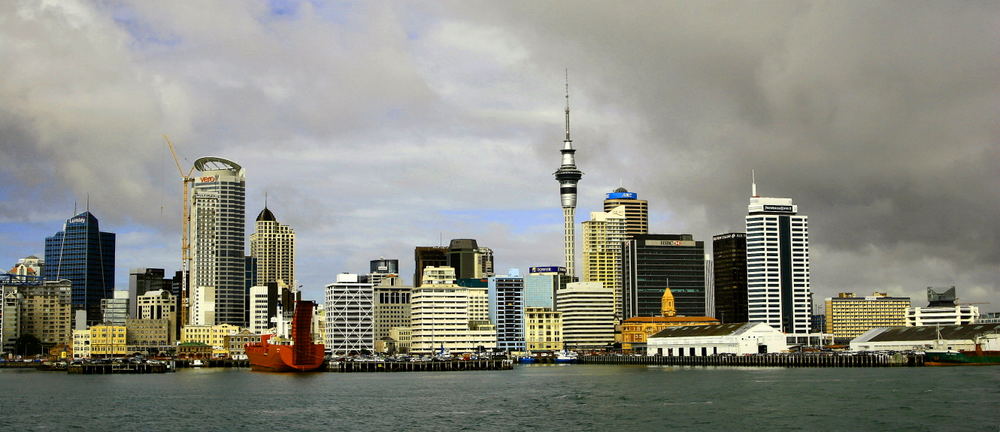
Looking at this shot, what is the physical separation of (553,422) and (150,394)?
7544cm

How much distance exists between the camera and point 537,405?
132 meters

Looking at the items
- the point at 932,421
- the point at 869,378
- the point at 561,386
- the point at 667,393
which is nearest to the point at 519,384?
the point at 561,386

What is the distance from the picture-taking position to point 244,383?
190 metres

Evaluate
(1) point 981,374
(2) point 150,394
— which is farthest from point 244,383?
(1) point 981,374

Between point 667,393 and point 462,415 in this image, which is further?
point 667,393

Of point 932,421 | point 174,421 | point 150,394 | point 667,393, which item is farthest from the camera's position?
point 150,394

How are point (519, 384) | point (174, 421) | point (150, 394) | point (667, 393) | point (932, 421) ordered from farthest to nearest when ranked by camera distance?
point (519, 384)
point (150, 394)
point (667, 393)
point (174, 421)
point (932, 421)

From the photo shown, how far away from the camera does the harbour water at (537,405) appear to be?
361ft

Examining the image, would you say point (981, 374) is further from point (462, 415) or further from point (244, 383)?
point (244, 383)

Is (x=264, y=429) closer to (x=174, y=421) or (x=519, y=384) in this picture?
(x=174, y=421)

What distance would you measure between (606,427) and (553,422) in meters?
6.75

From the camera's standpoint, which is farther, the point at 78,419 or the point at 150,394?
the point at 150,394

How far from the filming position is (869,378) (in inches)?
7136

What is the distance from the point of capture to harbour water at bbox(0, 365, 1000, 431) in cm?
10994
